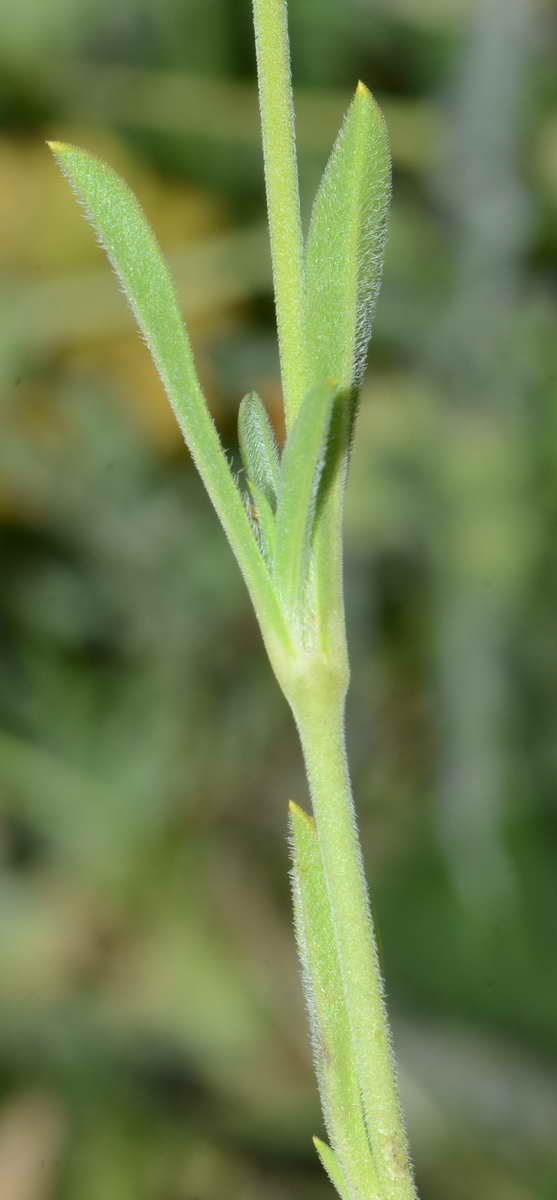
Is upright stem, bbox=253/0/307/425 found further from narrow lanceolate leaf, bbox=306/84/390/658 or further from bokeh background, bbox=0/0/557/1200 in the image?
bokeh background, bbox=0/0/557/1200

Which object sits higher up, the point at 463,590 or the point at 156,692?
the point at 463,590

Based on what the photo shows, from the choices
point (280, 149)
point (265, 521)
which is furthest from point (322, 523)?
point (280, 149)

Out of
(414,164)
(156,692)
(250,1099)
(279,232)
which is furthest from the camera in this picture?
(414,164)

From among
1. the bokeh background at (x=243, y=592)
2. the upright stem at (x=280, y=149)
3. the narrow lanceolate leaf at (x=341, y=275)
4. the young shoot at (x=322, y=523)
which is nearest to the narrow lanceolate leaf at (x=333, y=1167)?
the young shoot at (x=322, y=523)

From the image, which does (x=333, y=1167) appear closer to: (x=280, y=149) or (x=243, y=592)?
(x=280, y=149)

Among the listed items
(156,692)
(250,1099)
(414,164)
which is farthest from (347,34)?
Answer: (250,1099)

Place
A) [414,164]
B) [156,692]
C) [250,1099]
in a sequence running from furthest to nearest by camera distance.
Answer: [414,164] → [156,692] → [250,1099]

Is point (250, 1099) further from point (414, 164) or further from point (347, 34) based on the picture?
point (347, 34)

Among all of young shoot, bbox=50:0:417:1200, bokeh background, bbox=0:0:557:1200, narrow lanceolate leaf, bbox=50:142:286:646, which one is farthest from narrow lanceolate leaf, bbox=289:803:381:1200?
bokeh background, bbox=0:0:557:1200
